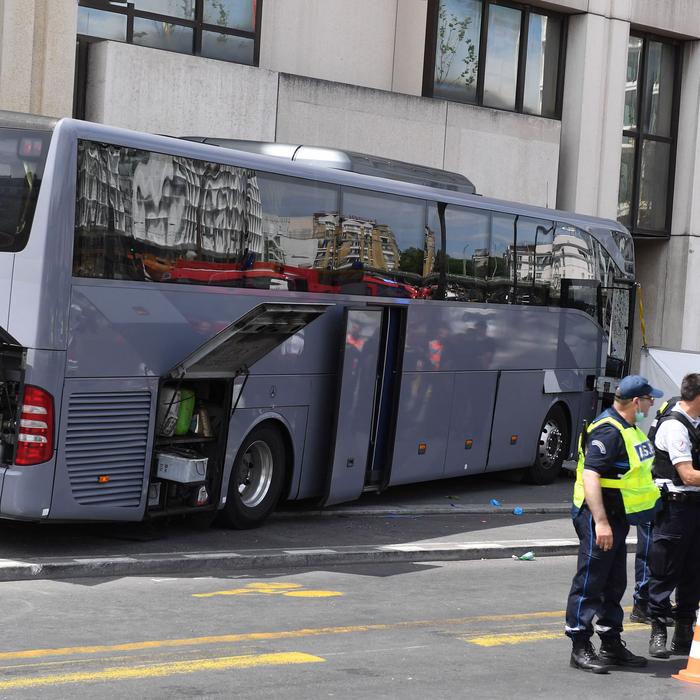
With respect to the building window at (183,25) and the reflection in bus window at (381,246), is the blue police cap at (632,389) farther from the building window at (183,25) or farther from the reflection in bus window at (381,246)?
the building window at (183,25)

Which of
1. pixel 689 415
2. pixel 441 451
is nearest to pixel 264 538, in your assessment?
pixel 441 451

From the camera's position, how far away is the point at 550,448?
1894 centimetres

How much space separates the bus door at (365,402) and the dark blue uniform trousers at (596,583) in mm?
5896

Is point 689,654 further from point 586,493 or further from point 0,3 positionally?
point 0,3

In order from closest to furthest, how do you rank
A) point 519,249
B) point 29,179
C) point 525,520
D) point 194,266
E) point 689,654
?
point 689,654 → point 29,179 → point 194,266 → point 525,520 → point 519,249

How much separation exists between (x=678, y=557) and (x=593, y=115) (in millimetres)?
A: 19505

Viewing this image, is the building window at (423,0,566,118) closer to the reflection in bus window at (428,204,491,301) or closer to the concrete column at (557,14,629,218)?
the concrete column at (557,14,629,218)

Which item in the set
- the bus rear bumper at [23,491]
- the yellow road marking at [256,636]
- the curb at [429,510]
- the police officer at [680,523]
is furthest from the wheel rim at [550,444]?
the police officer at [680,523]

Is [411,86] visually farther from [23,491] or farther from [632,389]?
[632,389]

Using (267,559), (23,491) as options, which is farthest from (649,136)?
(23,491)

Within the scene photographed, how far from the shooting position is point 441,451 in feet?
52.7

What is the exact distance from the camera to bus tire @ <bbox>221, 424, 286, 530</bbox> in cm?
1297

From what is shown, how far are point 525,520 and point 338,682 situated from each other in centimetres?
840

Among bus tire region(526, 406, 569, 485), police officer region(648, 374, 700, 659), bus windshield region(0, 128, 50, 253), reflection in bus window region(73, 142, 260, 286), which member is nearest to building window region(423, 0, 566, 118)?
bus tire region(526, 406, 569, 485)
